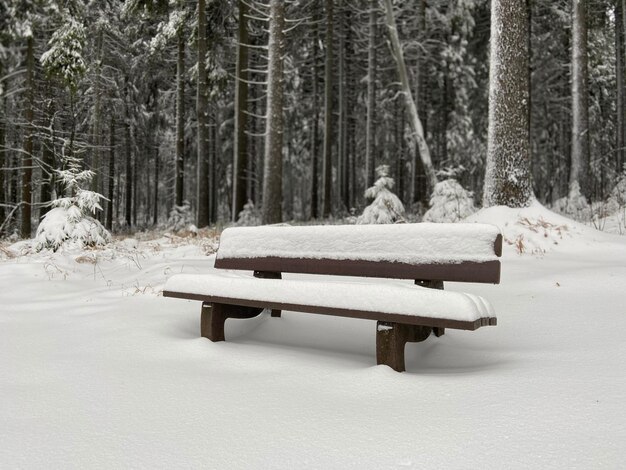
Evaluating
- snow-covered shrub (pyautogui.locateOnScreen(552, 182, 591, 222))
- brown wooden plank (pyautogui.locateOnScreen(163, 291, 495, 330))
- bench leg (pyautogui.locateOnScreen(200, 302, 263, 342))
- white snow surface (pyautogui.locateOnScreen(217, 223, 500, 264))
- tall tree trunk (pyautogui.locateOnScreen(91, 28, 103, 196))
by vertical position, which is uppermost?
tall tree trunk (pyautogui.locateOnScreen(91, 28, 103, 196))

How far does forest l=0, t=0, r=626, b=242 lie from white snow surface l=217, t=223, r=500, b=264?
4634 mm

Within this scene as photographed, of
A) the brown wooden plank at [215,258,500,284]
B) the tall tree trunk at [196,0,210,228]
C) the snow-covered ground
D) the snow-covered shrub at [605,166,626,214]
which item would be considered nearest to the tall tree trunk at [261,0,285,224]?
the tall tree trunk at [196,0,210,228]

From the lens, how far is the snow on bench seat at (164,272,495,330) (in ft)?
7.97

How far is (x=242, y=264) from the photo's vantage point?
3.76 meters

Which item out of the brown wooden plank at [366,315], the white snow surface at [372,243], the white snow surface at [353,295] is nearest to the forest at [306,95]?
the white snow surface at [372,243]

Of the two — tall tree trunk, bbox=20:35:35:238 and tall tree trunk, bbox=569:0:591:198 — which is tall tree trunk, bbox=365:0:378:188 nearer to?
tall tree trunk, bbox=569:0:591:198

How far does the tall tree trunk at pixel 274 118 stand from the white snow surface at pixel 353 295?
7604mm

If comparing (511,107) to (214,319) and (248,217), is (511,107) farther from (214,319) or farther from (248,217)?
(248,217)

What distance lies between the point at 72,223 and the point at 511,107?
7.15m

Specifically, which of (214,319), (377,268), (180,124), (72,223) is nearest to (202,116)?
(180,124)

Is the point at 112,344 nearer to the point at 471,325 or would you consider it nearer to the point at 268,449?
the point at 268,449

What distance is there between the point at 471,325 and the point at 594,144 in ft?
99.2

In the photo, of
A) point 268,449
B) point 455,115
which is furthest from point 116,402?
point 455,115

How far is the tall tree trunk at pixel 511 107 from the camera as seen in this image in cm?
698
